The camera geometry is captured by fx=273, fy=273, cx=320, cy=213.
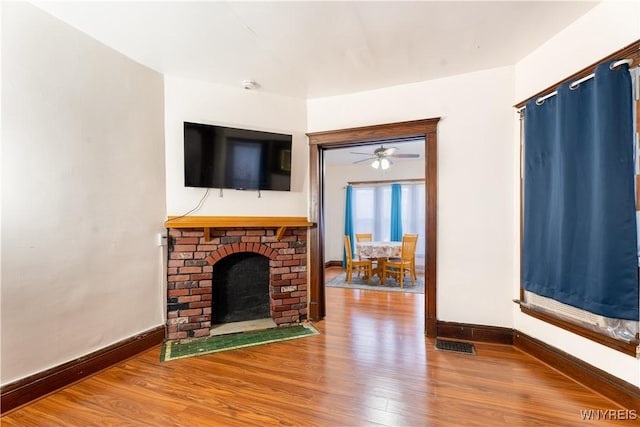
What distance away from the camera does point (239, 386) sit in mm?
1884

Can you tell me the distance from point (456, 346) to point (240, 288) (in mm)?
2232

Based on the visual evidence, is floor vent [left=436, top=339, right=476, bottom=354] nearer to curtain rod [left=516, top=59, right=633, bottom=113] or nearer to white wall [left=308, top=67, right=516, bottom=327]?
white wall [left=308, top=67, right=516, bottom=327]

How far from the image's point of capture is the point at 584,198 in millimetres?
1791

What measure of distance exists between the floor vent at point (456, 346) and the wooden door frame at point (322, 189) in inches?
5.4

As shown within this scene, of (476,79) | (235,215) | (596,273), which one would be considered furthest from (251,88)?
(596,273)

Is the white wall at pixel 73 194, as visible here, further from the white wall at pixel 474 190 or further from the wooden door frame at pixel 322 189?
the white wall at pixel 474 190

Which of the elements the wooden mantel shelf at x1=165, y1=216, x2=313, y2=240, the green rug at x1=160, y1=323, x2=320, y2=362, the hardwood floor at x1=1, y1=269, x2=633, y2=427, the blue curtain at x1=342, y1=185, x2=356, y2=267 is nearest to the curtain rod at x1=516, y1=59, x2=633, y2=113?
the hardwood floor at x1=1, y1=269, x2=633, y2=427

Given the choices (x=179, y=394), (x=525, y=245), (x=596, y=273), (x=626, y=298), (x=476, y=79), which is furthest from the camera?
(x=476, y=79)

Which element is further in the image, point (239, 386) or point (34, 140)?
point (239, 386)

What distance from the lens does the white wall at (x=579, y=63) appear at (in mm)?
1614

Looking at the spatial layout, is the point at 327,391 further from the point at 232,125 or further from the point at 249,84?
the point at 249,84

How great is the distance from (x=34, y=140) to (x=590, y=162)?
3.57 meters

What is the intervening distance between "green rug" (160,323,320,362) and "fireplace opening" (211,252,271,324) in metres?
0.32

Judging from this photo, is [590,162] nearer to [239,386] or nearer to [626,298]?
[626,298]
